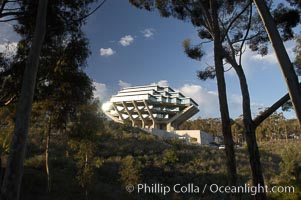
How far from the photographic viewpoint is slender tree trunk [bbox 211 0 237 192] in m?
6.92

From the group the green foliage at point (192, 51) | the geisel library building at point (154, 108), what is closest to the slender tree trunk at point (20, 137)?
the green foliage at point (192, 51)

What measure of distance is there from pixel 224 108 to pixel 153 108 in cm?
6458

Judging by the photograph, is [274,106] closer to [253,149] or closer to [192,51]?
[253,149]

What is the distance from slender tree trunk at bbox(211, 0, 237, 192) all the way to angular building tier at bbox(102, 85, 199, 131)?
62.4 metres

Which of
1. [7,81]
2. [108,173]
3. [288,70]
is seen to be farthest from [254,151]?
[108,173]

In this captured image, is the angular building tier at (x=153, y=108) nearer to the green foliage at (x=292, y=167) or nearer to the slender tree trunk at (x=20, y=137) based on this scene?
the green foliage at (x=292, y=167)

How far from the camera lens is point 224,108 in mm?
7582

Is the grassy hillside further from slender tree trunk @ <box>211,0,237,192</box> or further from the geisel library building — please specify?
the geisel library building

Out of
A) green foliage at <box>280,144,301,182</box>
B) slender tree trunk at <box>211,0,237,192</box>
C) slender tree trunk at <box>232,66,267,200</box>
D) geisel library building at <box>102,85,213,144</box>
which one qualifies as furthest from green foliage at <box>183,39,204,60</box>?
geisel library building at <box>102,85,213,144</box>

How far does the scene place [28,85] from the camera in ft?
15.6

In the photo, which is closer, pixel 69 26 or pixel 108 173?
pixel 69 26

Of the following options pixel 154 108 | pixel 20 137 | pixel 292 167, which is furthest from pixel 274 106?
pixel 154 108

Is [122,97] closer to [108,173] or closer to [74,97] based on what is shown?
[108,173]

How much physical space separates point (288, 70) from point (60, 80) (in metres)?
7.51
